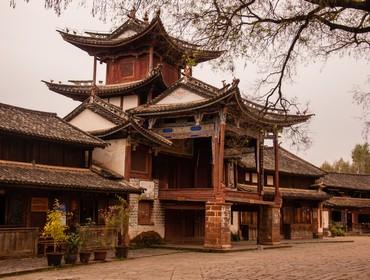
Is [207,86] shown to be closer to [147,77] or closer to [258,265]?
[147,77]

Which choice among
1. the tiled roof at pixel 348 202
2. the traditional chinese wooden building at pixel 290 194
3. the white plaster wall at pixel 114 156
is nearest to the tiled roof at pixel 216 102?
the white plaster wall at pixel 114 156

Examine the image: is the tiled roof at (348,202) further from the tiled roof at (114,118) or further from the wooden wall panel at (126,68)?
the tiled roof at (114,118)

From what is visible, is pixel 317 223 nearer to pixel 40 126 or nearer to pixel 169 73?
pixel 169 73

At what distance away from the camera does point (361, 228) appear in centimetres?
4653

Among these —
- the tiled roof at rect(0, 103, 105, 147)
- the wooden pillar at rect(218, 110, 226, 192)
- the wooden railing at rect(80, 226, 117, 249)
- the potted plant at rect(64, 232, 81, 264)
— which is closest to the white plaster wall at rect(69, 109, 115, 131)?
the tiled roof at rect(0, 103, 105, 147)

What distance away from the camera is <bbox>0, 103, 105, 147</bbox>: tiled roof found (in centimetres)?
1933

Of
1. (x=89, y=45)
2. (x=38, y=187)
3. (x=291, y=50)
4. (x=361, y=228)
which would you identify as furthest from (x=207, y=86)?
(x=361, y=228)

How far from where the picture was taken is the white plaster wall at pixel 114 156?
23672mm

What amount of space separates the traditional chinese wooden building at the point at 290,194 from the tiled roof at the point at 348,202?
3568 mm

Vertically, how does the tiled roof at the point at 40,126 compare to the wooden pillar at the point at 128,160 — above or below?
above

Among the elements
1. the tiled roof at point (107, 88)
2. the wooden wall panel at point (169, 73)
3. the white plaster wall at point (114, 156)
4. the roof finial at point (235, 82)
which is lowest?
the white plaster wall at point (114, 156)

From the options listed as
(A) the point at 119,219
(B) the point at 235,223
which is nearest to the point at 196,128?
(A) the point at 119,219

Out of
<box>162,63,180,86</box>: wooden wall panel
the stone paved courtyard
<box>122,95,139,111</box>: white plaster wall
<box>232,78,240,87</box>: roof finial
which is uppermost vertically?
<box>162,63,180,86</box>: wooden wall panel

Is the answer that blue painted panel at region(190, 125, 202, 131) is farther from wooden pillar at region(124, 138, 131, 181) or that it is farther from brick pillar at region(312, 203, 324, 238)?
brick pillar at region(312, 203, 324, 238)
